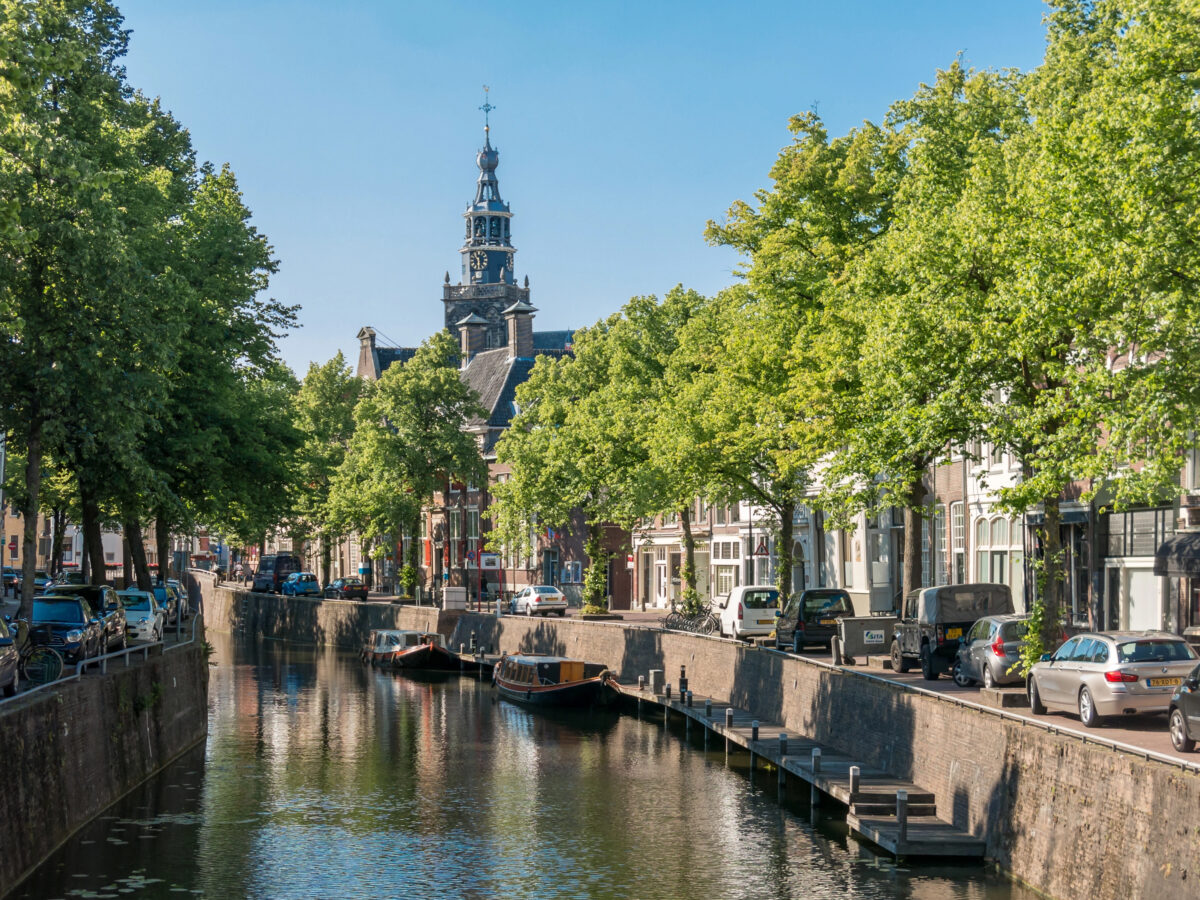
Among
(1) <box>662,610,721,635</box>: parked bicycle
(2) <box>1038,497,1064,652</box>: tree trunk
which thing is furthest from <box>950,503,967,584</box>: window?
(2) <box>1038,497,1064,652</box>: tree trunk

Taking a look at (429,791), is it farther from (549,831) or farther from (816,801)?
(816,801)

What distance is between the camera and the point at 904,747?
3033 centimetres

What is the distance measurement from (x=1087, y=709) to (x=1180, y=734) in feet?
12.8

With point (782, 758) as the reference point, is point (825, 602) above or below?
above

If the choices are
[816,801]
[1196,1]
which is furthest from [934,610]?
[1196,1]

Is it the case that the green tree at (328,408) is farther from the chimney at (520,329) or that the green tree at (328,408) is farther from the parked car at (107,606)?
the parked car at (107,606)

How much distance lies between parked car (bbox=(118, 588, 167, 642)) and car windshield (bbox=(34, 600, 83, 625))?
5970mm

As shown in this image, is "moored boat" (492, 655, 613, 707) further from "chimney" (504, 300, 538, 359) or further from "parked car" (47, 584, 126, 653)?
"chimney" (504, 300, 538, 359)

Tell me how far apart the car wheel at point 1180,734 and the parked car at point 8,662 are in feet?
61.2

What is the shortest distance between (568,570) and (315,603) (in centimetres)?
1444

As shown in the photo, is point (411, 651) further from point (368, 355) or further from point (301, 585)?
point (368, 355)

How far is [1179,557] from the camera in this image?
38.7 metres

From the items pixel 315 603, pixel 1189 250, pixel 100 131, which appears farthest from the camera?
pixel 315 603

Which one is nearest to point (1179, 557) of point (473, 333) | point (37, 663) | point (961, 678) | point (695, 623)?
point (961, 678)
